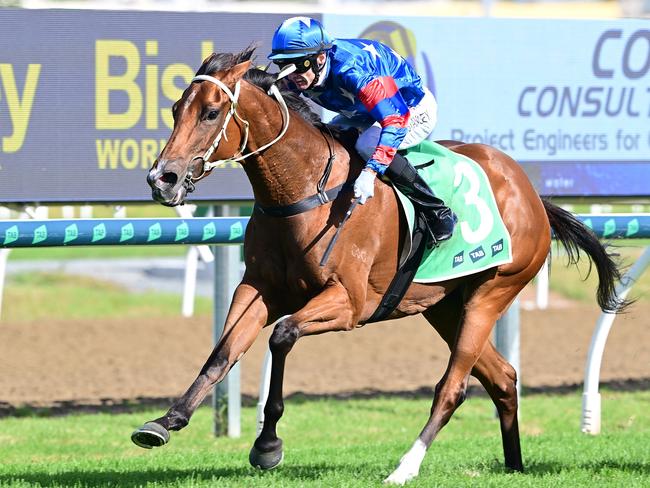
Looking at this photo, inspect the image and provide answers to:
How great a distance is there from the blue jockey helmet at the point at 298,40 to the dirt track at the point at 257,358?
4.34 metres

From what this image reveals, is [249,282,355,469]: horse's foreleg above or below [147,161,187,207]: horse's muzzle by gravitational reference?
below

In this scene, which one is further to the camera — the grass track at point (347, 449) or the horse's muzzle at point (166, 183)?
the grass track at point (347, 449)

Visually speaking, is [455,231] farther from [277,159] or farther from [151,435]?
[151,435]

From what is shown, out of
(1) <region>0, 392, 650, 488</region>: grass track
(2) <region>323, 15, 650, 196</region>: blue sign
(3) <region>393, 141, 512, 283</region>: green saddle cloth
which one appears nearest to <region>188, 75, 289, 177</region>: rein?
(3) <region>393, 141, 512, 283</region>: green saddle cloth

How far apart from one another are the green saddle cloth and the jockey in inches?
3.8

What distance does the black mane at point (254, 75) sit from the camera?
4.66 meters

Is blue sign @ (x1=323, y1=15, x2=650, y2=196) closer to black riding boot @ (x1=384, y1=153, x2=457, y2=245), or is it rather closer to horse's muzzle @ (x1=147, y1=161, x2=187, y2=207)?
black riding boot @ (x1=384, y1=153, x2=457, y2=245)

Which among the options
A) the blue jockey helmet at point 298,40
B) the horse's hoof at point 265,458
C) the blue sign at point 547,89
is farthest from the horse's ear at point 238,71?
the blue sign at point 547,89

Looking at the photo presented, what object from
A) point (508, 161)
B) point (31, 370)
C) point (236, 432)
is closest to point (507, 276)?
point (508, 161)

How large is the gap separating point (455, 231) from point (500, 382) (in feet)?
2.71

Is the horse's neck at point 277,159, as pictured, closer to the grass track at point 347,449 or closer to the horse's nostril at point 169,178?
the horse's nostril at point 169,178

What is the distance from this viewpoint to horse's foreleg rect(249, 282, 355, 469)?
184 inches

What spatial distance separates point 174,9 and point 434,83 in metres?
1.67

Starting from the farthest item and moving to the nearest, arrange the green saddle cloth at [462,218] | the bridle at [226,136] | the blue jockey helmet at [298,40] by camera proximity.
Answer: the green saddle cloth at [462,218], the blue jockey helmet at [298,40], the bridle at [226,136]
